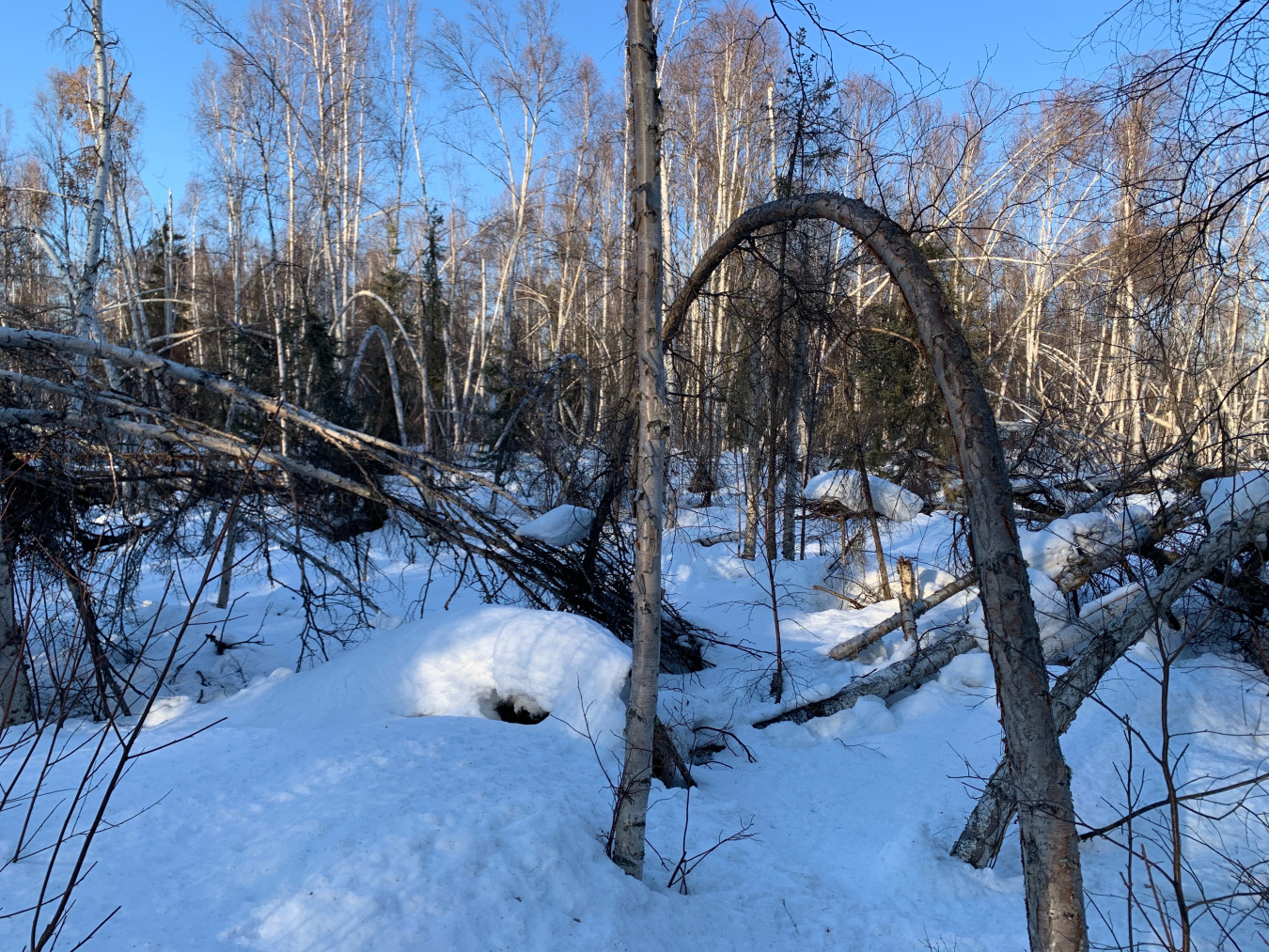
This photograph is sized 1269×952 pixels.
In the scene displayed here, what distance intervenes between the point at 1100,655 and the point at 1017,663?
201cm

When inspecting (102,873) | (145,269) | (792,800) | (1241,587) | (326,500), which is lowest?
(792,800)

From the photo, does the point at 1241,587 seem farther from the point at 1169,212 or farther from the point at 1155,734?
the point at 1169,212

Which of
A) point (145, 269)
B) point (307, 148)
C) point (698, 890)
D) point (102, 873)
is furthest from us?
point (145, 269)

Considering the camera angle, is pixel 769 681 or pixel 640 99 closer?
pixel 640 99

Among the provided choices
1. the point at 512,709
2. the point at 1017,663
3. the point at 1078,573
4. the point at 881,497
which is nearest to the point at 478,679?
the point at 512,709

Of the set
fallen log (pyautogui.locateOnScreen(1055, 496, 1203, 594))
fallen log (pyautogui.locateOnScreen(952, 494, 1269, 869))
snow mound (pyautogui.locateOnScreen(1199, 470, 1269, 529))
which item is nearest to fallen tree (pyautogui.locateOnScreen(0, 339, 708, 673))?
fallen log (pyautogui.locateOnScreen(952, 494, 1269, 869))

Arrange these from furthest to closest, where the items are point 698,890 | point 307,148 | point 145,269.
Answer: point 145,269 < point 307,148 < point 698,890

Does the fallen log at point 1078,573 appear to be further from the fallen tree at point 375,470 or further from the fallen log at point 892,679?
the fallen tree at point 375,470

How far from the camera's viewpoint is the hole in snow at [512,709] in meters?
5.15

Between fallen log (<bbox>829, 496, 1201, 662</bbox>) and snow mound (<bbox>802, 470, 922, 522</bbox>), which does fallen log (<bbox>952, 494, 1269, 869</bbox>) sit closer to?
fallen log (<bbox>829, 496, 1201, 662</bbox>)

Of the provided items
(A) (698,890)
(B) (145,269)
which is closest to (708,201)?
(A) (698,890)

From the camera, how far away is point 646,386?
3.19 meters

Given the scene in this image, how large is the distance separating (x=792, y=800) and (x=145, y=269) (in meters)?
26.4

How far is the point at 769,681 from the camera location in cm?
696
